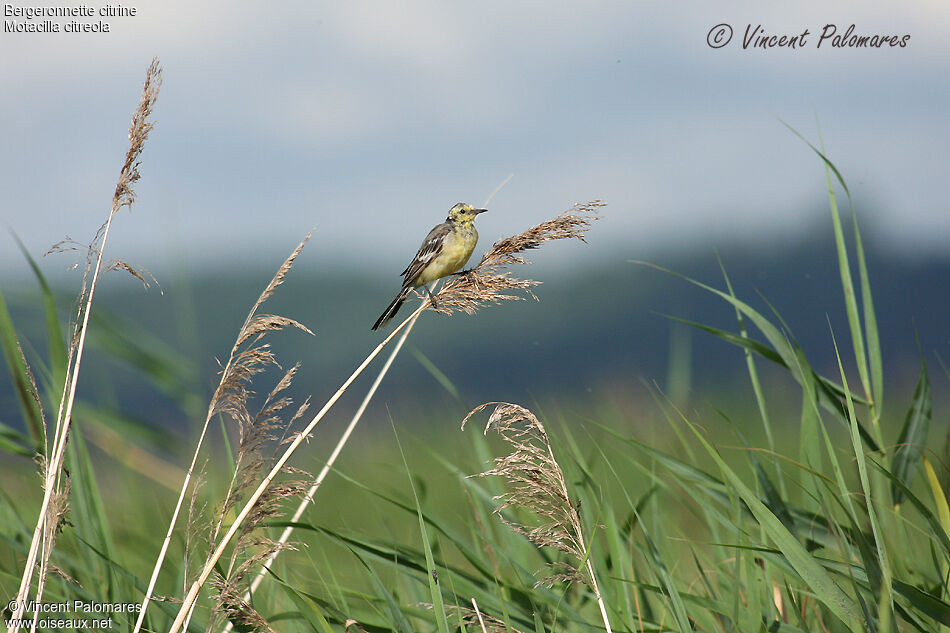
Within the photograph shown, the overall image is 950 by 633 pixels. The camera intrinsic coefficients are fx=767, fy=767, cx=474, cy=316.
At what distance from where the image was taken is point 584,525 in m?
2.72

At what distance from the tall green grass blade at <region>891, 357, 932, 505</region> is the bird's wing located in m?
3.05

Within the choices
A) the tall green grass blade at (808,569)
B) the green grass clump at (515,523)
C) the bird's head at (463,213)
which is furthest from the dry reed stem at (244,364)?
the bird's head at (463,213)

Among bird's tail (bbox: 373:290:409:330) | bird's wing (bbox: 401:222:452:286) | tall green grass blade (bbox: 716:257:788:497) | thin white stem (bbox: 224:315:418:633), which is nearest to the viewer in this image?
thin white stem (bbox: 224:315:418:633)

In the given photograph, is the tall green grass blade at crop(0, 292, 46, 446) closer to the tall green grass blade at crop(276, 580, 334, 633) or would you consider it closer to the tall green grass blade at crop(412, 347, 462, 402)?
the tall green grass blade at crop(276, 580, 334, 633)

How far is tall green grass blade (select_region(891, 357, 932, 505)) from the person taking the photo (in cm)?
291

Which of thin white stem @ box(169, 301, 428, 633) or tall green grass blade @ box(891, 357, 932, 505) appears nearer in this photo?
thin white stem @ box(169, 301, 428, 633)

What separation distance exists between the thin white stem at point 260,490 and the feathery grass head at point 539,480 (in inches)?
16.2

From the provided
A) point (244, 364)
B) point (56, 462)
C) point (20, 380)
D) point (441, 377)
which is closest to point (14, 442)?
point (20, 380)

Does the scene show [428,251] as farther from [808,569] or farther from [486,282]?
[808,569]

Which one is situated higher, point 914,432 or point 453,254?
point 453,254

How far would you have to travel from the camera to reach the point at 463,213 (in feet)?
18.6

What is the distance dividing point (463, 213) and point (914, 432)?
3.46 meters

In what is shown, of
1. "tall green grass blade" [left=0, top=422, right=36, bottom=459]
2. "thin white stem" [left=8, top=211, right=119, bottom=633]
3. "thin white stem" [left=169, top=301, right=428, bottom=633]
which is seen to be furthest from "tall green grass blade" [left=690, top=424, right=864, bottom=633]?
"tall green grass blade" [left=0, top=422, right=36, bottom=459]

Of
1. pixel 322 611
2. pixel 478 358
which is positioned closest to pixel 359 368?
pixel 322 611
